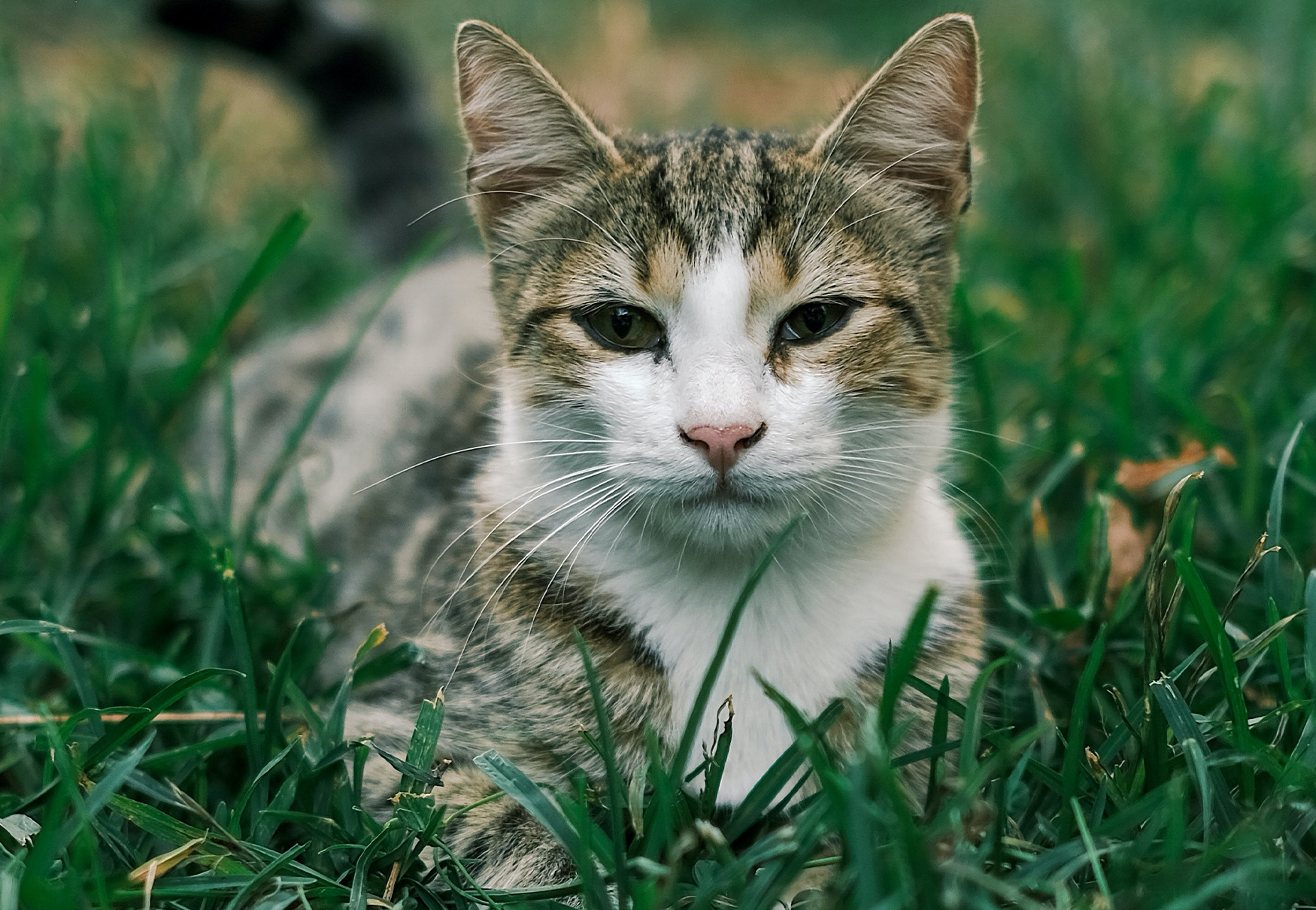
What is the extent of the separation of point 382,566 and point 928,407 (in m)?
1.28

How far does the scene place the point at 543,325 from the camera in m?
1.75

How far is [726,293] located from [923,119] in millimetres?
515

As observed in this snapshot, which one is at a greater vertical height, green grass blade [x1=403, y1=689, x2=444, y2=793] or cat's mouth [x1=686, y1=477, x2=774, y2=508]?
cat's mouth [x1=686, y1=477, x2=774, y2=508]

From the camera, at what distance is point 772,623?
5.41 feet

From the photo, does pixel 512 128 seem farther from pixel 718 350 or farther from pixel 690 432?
pixel 690 432

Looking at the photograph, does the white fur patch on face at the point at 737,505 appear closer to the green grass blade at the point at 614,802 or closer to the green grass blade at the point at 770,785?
the green grass blade at the point at 770,785

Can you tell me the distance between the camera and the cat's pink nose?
1.45 metres

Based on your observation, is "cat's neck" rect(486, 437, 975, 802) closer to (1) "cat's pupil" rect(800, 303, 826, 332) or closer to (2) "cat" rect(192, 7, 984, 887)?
(2) "cat" rect(192, 7, 984, 887)

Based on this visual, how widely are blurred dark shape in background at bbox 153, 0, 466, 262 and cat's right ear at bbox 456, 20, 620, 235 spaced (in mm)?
1656

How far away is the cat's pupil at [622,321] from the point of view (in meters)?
1.67

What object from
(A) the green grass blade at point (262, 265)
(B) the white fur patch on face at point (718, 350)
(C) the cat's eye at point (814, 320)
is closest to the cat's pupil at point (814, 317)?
(C) the cat's eye at point (814, 320)

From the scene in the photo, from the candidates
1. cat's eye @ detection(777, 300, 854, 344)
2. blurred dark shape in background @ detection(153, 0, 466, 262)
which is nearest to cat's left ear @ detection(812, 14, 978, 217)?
cat's eye @ detection(777, 300, 854, 344)

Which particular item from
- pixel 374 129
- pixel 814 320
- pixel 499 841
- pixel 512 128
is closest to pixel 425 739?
pixel 499 841

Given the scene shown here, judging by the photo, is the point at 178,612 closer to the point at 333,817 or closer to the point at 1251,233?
the point at 333,817
